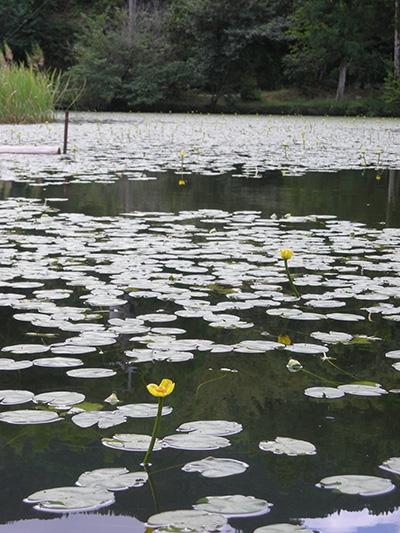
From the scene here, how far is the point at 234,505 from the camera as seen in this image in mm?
1532

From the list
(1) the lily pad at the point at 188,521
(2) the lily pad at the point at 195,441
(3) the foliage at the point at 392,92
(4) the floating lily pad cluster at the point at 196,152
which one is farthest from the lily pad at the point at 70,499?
(3) the foliage at the point at 392,92

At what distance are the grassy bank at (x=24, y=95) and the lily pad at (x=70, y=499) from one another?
13011mm

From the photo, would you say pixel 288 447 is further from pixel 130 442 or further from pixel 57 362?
pixel 57 362

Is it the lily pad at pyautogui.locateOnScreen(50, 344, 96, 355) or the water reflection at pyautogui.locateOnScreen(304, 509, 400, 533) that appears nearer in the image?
the water reflection at pyautogui.locateOnScreen(304, 509, 400, 533)

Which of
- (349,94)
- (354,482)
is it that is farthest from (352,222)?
(349,94)

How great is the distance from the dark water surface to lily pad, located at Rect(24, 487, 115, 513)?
16 mm

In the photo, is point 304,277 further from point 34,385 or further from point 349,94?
point 349,94

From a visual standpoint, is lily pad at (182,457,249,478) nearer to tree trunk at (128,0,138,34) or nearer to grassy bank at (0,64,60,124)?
grassy bank at (0,64,60,124)

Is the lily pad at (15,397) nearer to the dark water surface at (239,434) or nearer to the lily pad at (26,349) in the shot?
the dark water surface at (239,434)

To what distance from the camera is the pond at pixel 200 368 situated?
157 cm

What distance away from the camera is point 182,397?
2156 millimetres

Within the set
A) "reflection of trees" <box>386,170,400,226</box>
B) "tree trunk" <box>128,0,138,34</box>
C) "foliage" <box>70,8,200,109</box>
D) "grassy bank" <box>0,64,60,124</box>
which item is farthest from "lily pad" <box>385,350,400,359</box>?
"tree trunk" <box>128,0,138,34</box>

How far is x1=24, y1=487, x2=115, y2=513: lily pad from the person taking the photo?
152 centimetres

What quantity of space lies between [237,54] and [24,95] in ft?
46.1
